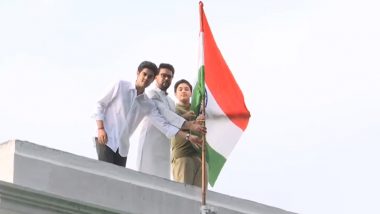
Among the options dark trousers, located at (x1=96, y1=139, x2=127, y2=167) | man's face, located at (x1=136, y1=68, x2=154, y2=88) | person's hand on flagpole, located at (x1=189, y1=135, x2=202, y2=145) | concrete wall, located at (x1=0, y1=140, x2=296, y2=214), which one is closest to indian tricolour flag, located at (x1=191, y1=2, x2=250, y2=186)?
person's hand on flagpole, located at (x1=189, y1=135, x2=202, y2=145)

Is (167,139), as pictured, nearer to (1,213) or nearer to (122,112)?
(122,112)

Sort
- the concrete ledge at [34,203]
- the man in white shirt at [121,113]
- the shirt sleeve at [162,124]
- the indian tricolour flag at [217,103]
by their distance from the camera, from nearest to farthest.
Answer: the concrete ledge at [34,203] < the man in white shirt at [121,113] < the shirt sleeve at [162,124] < the indian tricolour flag at [217,103]

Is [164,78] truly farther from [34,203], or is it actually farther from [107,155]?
[34,203]

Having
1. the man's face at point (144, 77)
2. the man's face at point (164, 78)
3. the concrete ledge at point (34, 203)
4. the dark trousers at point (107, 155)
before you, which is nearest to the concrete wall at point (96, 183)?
the concrete ledge at point (34, 203)

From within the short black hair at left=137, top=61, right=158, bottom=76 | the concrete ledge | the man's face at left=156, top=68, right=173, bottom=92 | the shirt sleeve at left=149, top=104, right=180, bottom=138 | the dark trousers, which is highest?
the short black hair at left=137, top=61, right=158, bottom=76

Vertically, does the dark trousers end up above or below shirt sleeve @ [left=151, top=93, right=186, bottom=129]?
below

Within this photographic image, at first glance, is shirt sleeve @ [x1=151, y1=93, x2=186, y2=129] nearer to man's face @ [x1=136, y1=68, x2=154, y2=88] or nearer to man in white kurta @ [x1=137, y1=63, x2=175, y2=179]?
man in white kurta @ [x1=137, y1=63, x2=175, y2=179]

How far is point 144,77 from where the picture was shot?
13.3 meters

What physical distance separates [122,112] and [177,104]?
1.02m

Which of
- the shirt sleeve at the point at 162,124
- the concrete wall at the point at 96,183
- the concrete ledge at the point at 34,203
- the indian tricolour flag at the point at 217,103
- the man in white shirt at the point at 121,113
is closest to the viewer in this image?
the concrete ledge at the point at 34,203

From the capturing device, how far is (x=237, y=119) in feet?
46.3

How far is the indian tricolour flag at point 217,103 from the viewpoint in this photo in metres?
13.9

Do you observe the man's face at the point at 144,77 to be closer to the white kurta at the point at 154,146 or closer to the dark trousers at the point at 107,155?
the white kurta at the point at 154,146

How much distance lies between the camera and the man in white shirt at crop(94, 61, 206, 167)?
43.2 ft
